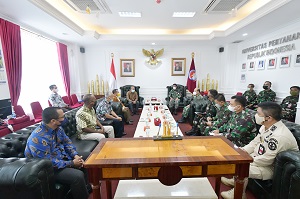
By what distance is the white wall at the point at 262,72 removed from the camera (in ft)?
12.6

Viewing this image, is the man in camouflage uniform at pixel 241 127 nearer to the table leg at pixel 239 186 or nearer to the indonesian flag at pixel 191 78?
the table leg at pixel 239 186

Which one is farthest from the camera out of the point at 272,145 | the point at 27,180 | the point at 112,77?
the point at 112,77

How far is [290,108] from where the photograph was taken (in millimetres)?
3498

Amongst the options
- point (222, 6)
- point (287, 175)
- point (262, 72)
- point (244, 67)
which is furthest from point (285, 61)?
point (287, 175)

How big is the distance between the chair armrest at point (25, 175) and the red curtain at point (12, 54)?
9.25 feet

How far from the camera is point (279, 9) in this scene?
119 inches

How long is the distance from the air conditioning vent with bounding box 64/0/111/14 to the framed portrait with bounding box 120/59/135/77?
9.54ft

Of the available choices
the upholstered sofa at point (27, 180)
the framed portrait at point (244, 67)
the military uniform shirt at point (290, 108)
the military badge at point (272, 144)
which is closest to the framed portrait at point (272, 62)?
the framed portrait at point (244, 67)

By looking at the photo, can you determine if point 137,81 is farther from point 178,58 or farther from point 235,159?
point 235,159

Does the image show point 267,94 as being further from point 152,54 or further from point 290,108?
point 152,54

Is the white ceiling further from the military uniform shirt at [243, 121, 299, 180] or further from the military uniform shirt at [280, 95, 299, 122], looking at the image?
the military uniform shirt at [243, 121, 299, 180]

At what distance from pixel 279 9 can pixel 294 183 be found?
326 cm

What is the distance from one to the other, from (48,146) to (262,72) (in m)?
5.75

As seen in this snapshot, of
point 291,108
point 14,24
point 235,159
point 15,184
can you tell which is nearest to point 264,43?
point 291,108
